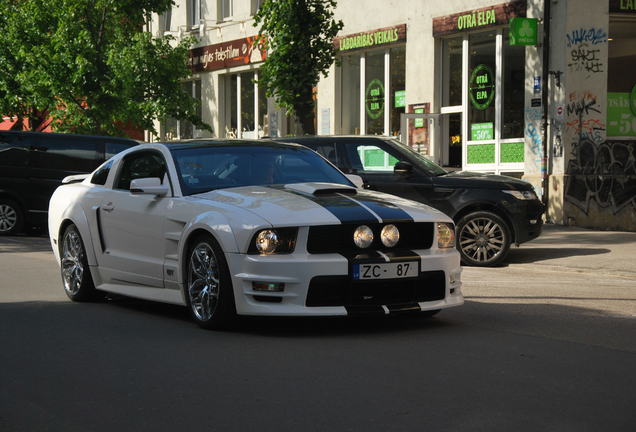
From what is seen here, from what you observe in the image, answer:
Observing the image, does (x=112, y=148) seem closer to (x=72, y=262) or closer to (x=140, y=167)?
(x=72, y=262)

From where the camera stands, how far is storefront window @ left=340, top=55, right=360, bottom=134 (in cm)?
2699

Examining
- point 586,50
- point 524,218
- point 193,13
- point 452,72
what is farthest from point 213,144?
point 193,13

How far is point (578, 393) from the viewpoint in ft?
17.6

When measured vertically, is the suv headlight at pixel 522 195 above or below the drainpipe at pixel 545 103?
below

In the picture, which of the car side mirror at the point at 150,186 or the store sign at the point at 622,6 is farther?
the store sign at the point at 622,6

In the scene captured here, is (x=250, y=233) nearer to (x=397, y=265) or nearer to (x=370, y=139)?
(x=397, y=265)

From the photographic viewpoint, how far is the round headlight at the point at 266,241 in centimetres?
714

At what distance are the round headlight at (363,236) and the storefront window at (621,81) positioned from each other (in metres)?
14.2

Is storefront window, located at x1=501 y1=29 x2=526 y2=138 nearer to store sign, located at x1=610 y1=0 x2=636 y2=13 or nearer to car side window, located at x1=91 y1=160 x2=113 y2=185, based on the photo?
store sign, located at x1=610 y1=0 x2=636 y2=13

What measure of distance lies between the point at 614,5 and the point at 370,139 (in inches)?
334

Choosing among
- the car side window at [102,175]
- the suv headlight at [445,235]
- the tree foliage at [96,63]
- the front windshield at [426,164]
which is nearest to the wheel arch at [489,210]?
the front windshield at [426,164]

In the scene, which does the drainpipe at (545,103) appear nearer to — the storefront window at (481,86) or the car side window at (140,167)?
the storefront window at (481,86)

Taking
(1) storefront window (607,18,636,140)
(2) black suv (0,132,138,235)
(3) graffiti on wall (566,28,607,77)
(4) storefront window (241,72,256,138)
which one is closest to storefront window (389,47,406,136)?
(3) graffiti on wall (566,28,607,77)

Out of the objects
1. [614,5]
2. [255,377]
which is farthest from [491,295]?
[614,5]
